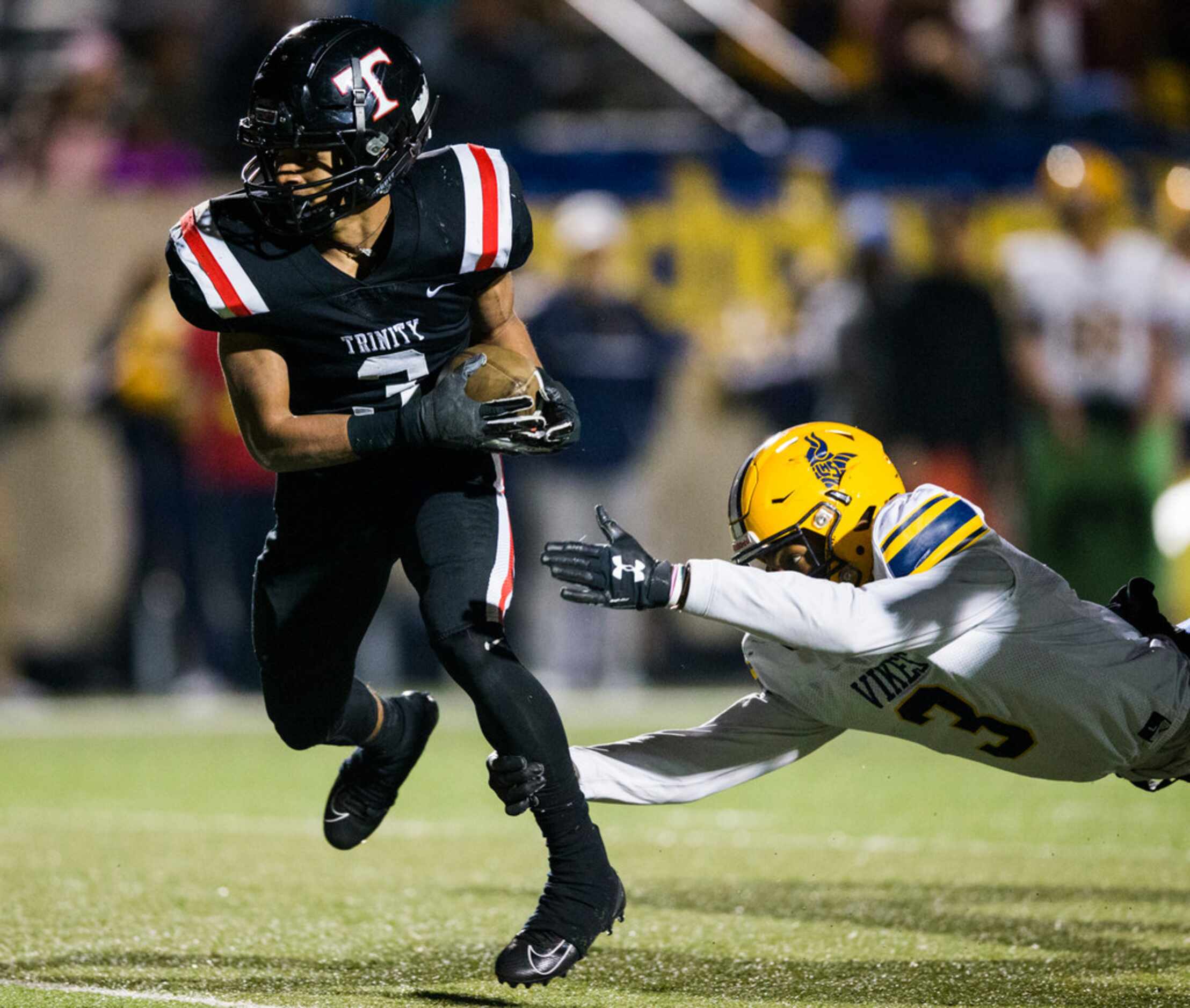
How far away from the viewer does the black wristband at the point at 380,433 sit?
3463 millimetres

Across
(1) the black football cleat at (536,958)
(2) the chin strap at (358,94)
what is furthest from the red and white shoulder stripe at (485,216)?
(1) the black football cleat at (536,958)

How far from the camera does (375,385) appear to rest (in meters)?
3.77

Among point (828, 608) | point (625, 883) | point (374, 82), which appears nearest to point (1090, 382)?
point (625, 883)

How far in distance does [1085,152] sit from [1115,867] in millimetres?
5206

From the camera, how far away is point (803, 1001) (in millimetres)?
3348

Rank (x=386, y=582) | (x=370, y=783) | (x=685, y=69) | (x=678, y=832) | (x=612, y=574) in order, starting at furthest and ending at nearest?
1. (x=685, y=69)
2. (x=678, y=832)
3. (x=370, y=783)
4. (x=386, y=582)
5. (x=612, y=574)

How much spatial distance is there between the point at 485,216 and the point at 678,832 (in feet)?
8.27

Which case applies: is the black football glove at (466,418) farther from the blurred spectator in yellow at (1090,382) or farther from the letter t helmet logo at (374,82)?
the blurred spectator in yellow at (1090,382)

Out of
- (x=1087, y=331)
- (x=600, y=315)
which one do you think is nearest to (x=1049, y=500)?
(x=1087, y=331)

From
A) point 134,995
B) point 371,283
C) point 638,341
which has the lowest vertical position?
point 134,995

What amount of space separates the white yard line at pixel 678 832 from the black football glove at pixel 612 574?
2.22 metres

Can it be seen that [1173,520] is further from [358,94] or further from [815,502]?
[358,94]

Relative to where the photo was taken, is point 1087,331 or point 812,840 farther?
point 1087,331

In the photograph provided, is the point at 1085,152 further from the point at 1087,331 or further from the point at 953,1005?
the point at 953,1005
